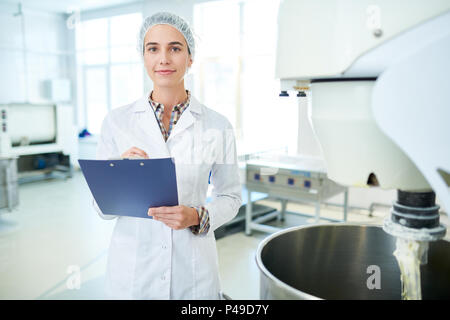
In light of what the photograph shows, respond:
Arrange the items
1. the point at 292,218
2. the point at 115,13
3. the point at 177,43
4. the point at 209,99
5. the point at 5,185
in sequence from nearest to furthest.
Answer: the point at 177,43
the point at 5,185
the point at 292,218
the point at 209,99
the point at 115,13

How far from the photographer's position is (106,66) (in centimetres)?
668

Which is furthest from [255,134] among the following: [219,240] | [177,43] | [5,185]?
[177,43]

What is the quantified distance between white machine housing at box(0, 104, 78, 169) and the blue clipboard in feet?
15.1

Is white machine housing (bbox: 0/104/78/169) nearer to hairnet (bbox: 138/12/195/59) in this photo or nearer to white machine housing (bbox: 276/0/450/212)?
hairnet (bbox: 138/12/195/59)

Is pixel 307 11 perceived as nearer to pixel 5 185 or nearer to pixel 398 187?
pixel 398 187

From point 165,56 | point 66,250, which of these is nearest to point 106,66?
point 66,250

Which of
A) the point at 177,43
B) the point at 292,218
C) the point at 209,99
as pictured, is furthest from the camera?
the point at 209,99

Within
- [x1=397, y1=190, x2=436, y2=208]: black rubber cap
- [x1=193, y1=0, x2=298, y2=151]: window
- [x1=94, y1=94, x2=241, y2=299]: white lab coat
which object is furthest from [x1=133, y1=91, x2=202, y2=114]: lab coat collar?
[x1=193, y1=0, x2=298, y2=151]: window

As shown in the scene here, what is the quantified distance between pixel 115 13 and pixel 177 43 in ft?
18.7

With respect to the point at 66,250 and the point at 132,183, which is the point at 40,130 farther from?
the point at 132,183

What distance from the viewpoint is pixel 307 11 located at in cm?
47

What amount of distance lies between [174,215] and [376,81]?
25.2 inches

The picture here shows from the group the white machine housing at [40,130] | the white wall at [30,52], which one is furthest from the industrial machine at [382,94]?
A: the white wall at [30,52]

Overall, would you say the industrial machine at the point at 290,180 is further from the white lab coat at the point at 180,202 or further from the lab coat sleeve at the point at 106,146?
the lab coat sleeve at the point at 106,146
